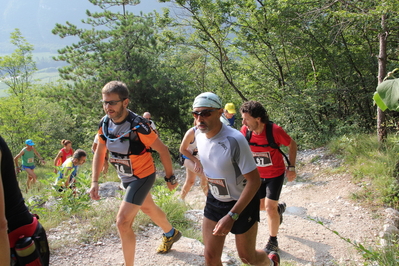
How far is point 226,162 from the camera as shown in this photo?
2.73 meters

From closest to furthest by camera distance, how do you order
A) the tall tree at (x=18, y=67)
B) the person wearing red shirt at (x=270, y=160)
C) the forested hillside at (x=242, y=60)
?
1. the person wearing red shirt at (x=270, y=160)
2. the forested hillside at (x=242, y=60)
3. the tall tree at (x=18, y=67)

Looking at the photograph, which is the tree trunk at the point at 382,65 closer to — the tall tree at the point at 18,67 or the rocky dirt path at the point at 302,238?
the rocky dirt path at the point at 302,238

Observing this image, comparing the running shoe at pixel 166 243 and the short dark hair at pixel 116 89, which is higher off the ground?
the short dark hair at pixel 116 89

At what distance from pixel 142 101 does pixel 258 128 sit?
11.2 meters

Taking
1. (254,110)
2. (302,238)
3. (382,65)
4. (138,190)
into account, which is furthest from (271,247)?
(382,65)

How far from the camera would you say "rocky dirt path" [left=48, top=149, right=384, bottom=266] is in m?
3.91

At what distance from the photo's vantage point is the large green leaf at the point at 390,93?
1134mm

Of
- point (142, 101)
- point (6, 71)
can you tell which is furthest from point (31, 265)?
point (6, 71)

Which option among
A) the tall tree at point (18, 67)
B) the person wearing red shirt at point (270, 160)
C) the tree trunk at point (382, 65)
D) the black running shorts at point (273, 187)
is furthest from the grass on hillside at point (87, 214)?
the tall tree at point (18, 67)

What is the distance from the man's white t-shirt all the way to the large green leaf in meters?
1.58

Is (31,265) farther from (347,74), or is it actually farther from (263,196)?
(347,74)

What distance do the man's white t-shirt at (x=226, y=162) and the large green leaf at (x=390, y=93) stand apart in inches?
62.1

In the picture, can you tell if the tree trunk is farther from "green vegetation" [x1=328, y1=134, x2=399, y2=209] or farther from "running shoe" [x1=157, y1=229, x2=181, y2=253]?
"running shoe" [x1=157, y1=229, x2=181, y2=253]

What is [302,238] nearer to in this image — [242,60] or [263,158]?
[263,158]
